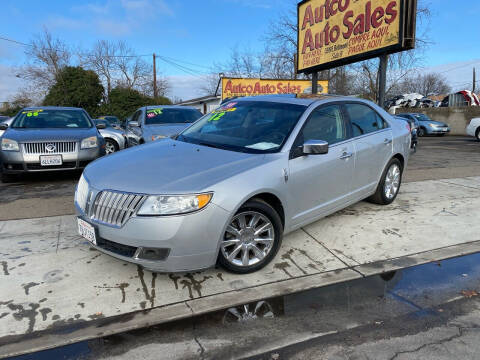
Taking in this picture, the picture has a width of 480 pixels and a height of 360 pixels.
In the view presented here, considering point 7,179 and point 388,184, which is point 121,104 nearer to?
point 7,179

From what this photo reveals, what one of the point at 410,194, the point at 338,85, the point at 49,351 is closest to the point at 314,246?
the point at 49,351

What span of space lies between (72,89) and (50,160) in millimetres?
30039

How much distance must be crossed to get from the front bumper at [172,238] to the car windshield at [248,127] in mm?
967

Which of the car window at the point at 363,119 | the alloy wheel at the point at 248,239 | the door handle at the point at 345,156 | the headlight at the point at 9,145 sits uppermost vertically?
the car window at the point at 363,119

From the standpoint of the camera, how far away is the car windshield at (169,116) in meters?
8.77

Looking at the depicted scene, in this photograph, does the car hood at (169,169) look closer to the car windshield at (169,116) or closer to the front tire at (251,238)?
the front tire at (251,238)

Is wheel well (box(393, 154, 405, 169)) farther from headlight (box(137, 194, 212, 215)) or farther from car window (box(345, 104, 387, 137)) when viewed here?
headlight (box(137, 194, 212, 215))

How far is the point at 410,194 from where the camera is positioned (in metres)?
6.25

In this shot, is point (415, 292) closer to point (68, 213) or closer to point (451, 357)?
point (451, 357)

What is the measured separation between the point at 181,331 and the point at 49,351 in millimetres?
844

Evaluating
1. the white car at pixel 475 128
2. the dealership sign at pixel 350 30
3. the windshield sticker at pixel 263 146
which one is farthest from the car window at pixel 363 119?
the white car at pixel 475 128

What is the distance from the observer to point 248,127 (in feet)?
13.0

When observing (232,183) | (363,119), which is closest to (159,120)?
(363,119)

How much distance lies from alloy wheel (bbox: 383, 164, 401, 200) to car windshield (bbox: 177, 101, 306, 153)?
2089 mm
